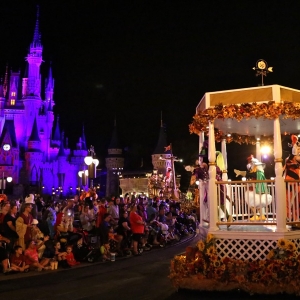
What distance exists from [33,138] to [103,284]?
6220 cm

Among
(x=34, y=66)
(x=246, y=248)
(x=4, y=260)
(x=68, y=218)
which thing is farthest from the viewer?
(x=34, y=66)

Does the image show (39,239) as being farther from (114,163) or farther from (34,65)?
(114,163)

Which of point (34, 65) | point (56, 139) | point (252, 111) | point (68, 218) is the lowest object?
point (68, 218)

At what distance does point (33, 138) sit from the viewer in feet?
221

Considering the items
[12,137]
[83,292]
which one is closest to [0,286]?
[83,292]

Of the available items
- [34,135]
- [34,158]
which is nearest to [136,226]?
[34,158]

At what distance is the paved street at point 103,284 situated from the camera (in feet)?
24.5

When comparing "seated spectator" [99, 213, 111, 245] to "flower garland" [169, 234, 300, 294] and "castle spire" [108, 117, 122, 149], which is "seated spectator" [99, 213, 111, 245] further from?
"castle spire" [108, 117, 122, 149]

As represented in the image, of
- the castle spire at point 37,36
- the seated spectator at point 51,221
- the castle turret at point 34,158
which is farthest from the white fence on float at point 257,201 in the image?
the castle spire at point 37,36

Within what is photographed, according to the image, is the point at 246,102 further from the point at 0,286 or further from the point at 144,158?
the point at 144,158

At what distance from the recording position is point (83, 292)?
7738mm

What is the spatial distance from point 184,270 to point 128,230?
209 inches

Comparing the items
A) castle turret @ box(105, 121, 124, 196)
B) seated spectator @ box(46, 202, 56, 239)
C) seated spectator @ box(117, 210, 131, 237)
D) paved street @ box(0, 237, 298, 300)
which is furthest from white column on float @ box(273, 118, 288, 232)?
castle turret @ box(105, 121, 124, 196)

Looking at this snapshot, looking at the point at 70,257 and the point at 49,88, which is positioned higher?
the point at 49,88
